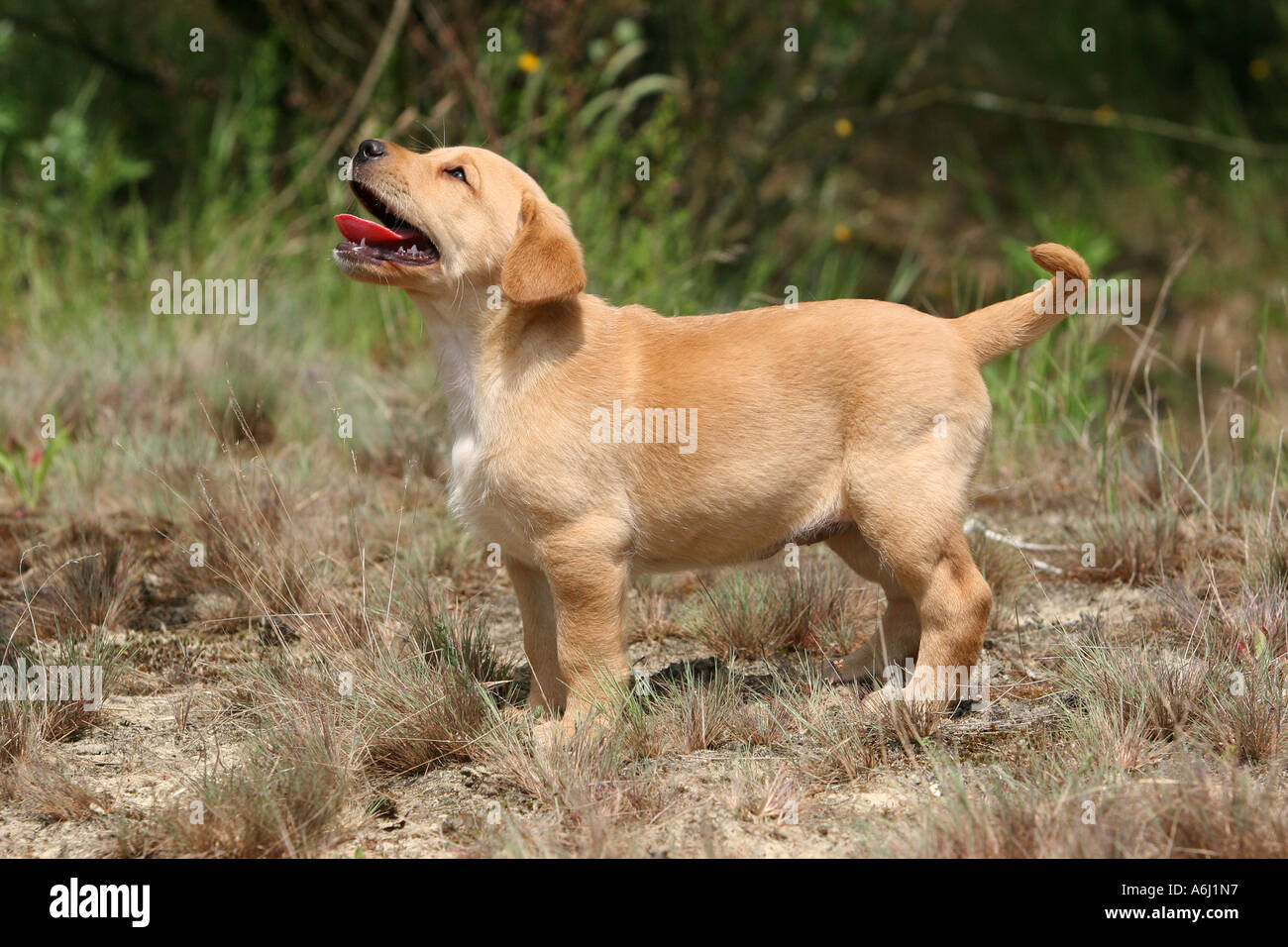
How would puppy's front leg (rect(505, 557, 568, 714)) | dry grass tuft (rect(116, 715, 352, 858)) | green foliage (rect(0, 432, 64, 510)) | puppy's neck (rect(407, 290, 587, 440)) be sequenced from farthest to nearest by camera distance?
green foliage (rect(0, 432, 64, 510))
puppy's front leg (rect(505, 557, 568, 714))
puppy's neck (rect(407, 290, 587, 440))
dry grass tuft (rect(116, 715, 352, 858))

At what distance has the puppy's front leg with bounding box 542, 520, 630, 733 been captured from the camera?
3689mm

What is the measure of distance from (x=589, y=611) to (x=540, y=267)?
0.97 m

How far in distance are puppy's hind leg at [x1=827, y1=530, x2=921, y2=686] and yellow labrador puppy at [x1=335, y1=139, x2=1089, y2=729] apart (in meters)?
0.26

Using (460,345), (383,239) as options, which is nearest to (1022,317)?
(460,345)

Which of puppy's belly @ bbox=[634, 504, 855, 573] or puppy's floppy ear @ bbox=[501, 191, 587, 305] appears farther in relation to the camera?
puppy's belly @ bbox=[634, 504, 855, 573]

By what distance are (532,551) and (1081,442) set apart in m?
2.82

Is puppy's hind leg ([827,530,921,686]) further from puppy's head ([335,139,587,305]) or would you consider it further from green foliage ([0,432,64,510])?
green foliage ([0,432,64,510])

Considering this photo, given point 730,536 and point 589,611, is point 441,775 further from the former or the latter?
point 730,536

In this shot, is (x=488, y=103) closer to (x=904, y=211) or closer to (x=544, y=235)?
(x=544, y=235)

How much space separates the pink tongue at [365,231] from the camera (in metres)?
3.84

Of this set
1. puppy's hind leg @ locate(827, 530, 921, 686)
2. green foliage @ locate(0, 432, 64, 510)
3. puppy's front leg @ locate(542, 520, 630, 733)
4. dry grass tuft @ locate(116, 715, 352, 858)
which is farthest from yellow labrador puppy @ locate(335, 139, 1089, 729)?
green foliage @ locate(0, 432, 64, 510)

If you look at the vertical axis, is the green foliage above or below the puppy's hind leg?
above

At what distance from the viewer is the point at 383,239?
385 cm
